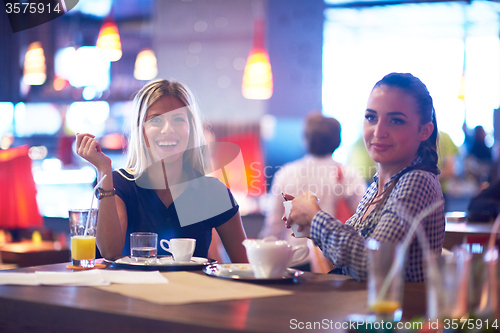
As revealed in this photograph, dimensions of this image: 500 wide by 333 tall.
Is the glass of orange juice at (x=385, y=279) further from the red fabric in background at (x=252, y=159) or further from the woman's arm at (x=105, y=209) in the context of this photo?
the red fabric in background at (x=252, y=159)

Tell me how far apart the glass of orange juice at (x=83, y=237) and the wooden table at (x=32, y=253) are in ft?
8.99

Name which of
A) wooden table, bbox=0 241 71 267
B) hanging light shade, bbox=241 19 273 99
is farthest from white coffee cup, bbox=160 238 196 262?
hanging light shade, bbox=241 19 273 99

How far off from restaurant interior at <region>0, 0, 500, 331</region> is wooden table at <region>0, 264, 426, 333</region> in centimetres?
333

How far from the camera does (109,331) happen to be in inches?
36.6

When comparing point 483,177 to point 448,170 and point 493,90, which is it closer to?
point 448,170

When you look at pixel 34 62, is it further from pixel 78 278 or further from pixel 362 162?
pixel 78 278

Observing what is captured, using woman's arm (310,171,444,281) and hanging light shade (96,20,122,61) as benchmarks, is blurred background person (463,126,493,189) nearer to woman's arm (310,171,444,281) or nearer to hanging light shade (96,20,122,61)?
hanging light shade (96,20,122,61)

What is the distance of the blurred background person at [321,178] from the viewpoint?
310 cm

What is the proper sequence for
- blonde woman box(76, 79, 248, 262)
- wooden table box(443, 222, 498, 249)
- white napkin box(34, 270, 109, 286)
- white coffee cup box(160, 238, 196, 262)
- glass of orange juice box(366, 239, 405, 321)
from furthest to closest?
wooden table box(443, 222, 498, 249) < blonde woman box(76, 79, 248, 262) < white coffee cup box(160, 238, 196, 262) < white napkin box(34, 270, 109, 286) < glass of orange juice box(366, 239, 405, 321)

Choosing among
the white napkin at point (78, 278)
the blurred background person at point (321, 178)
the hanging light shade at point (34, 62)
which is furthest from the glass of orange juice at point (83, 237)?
the hanging light shade at point (34, 62)

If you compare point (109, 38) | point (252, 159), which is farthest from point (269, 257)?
point (252, 159)

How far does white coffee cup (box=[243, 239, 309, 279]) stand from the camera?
4.18 ft

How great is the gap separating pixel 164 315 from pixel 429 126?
3.20ft

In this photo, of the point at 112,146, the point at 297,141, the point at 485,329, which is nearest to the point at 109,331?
the point at 485,329
